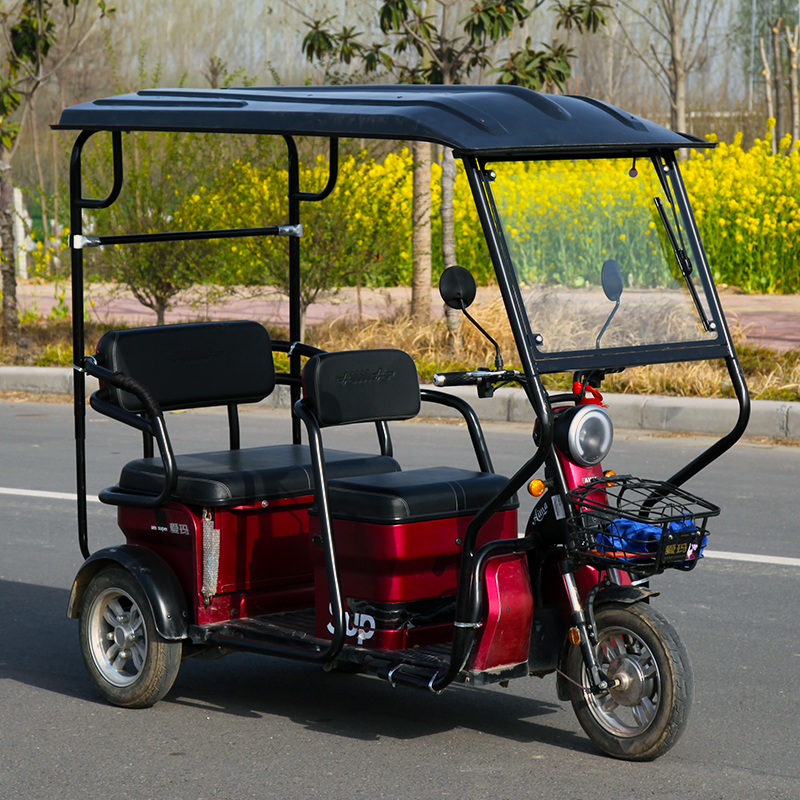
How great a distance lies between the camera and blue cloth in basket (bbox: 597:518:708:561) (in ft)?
11.8

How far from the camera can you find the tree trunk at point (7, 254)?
13.8 metres

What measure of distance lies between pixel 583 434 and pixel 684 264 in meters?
0.67

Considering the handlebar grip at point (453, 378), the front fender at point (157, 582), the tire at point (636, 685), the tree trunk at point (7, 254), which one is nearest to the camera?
the handlebar grip at point (453, 378)

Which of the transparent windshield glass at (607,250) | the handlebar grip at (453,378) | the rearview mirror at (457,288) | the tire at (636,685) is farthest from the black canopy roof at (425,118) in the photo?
the tire at (636,685)

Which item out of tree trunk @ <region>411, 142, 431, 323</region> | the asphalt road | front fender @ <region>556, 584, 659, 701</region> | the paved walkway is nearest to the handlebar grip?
front fender @ <region>556, 584, 659, 701</region>

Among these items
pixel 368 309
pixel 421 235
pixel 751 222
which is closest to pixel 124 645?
pixel 421 235

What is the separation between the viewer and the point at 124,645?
4480mm

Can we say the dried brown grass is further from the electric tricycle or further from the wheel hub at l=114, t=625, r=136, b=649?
the wheel hub at l=114, t=625, r=136, b=649

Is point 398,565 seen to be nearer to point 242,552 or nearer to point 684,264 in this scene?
point 242,552

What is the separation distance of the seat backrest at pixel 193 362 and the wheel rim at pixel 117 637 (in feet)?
2.13

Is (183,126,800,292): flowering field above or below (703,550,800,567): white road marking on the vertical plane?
above

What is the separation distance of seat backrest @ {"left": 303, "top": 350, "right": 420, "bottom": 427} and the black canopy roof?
2.40 feet

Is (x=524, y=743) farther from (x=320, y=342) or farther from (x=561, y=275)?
(x=320, y=342)

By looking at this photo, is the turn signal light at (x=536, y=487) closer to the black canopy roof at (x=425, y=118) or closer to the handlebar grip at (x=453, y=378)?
the handlebar grip at (x=453, y=378)
